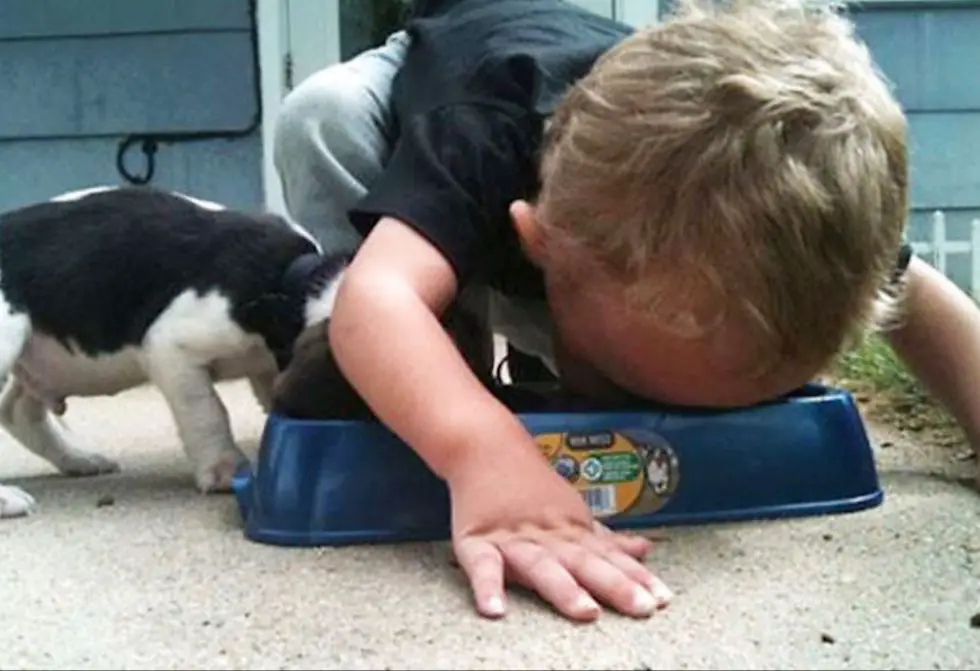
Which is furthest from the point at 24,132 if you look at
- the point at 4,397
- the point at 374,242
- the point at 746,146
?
the point at 746,146

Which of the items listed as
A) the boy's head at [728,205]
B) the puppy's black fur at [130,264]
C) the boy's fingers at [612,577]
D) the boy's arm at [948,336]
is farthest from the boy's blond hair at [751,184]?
the puppy's black fur at [130,264]

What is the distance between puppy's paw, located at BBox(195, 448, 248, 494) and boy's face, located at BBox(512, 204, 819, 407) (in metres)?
0.45

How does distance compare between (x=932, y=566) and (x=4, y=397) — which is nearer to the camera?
(x=932, y=566)

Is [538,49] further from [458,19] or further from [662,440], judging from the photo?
[662,440]

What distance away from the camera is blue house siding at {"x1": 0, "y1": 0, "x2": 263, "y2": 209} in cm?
374

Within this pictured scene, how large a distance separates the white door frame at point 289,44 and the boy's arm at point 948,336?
86.8 inches

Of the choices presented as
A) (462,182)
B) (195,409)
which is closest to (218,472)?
(195,409)

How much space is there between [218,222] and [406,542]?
579 mm

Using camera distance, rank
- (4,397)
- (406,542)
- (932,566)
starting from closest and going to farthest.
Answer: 1. (932,566)
2. (406,542)
3. (4,397)

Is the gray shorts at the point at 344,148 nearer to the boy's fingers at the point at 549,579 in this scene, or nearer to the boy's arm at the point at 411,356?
the boy's arm at the point at 411,356

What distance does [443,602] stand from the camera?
1.15m

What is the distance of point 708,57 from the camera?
1.33m

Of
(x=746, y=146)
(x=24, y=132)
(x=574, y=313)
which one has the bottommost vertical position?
(x=24, y=132)

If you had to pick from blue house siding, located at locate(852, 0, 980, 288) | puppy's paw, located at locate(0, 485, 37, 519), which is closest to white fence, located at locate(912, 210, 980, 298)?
blue house siding, located at locate(852, 0, 980, 288)
